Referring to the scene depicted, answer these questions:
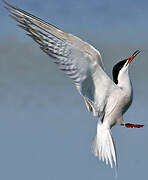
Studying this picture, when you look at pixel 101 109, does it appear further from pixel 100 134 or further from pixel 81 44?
pixel 81 44

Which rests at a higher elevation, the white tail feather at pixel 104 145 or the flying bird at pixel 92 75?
the flying bird at pixel 92 75

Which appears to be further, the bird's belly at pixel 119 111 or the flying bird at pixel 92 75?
the bird's belly at pixel 119 111

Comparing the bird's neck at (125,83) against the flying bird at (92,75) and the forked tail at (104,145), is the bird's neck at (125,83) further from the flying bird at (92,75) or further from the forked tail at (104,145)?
the forked tail at (104,145)

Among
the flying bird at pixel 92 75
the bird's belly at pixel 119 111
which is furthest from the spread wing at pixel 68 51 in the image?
the bird's belly at pixel 119 111

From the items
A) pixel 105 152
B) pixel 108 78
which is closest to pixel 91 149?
pixel 105 152

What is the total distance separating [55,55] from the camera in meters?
6.61

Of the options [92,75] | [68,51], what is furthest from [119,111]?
[68,51]

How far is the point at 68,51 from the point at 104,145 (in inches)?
73.5

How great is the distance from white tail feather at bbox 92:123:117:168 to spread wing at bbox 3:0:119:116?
936 mm

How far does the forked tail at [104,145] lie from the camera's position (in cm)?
758

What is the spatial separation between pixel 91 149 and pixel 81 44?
1.91m

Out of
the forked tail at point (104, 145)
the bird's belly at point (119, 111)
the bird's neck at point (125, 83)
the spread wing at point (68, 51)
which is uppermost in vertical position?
the spread wing at point (68, 51)

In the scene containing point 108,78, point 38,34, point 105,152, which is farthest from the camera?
point 105,152

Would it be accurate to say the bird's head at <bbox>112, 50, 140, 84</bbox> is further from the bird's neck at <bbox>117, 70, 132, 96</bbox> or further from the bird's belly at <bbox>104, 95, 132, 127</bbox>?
the bird's belly at <bbox>104, 95, 132, 127</bbox>
